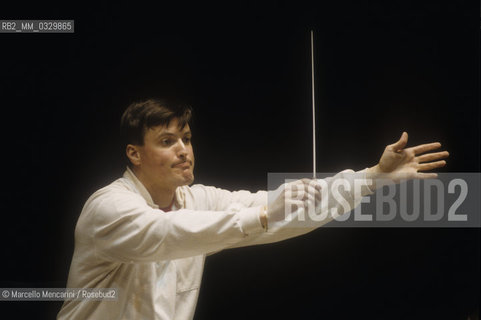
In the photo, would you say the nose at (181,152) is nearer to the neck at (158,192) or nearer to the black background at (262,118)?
the neck at (158,192)

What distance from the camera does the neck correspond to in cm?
215

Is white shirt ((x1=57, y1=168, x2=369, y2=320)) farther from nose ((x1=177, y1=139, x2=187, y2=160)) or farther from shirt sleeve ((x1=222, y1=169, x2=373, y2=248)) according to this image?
nose ((x1=177, y1=139, x2=187, y2=160))

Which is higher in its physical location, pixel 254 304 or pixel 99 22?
pixel 99 22

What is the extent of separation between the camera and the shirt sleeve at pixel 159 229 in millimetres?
1840

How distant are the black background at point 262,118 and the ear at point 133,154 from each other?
17 cm

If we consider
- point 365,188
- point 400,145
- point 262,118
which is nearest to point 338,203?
point 365,188

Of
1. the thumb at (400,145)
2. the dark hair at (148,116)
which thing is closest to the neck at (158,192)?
the dark hair at (148,116)

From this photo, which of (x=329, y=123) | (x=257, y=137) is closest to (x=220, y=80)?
(x=257, y=137)

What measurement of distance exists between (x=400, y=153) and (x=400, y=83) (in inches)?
18.3

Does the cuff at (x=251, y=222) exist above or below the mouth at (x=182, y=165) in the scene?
below

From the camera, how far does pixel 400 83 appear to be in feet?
7.88

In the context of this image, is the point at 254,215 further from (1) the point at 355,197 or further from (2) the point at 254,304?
(2) the point at 254,304

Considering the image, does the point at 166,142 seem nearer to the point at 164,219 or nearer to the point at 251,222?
the point at 164,219

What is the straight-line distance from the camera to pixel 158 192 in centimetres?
217
